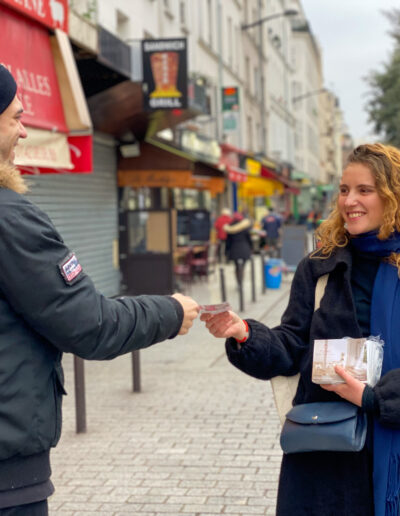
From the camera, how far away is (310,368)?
2836 millimetres

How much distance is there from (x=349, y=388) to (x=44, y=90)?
6.94 m

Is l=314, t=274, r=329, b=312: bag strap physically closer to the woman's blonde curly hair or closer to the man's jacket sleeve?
the woman's blonde curly hair

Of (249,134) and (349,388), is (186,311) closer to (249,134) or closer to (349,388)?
(349,388)

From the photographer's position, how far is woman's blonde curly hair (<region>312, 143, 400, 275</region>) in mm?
2799

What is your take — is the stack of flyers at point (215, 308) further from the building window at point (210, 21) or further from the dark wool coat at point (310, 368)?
the building window at point (210, 21)

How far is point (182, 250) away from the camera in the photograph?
59.5ft

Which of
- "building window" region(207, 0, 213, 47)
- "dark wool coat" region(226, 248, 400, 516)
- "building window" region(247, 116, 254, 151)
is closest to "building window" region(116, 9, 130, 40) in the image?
"building window" region(207, 0, 213, 47)

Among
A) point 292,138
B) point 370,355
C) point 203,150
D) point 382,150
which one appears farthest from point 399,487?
point 292,138

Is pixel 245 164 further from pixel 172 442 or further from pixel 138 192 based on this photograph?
pixel 172 442

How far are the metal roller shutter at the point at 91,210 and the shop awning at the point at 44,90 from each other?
273 centimetres

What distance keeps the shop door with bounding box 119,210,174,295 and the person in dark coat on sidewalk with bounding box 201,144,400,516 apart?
39.2ft

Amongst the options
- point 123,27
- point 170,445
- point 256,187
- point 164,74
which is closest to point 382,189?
point 170,445

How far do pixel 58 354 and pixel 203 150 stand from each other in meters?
20.5

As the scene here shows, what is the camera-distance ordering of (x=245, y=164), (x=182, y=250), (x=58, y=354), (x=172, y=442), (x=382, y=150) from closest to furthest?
(x=58, y=354)
(x=382, y=150)
(x=172, y=442)
(x=182, y=250)
(x=245, y=164)
